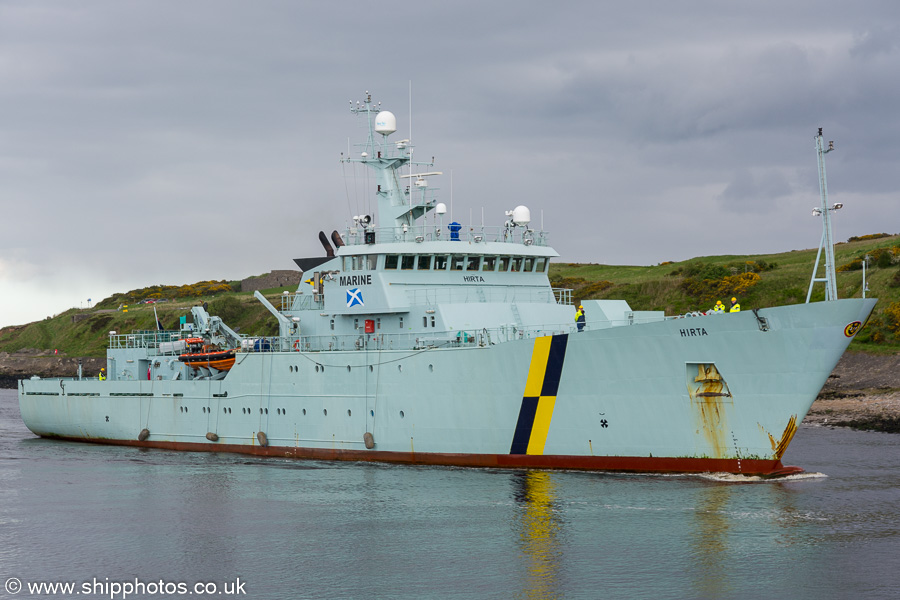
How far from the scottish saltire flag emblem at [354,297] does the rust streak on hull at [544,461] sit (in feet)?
13.8

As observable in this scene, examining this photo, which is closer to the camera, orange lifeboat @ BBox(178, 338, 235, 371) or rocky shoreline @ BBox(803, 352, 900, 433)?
orange lifeboat @ BBox(178, 338, 235, 371)

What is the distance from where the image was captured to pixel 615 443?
22.4 m

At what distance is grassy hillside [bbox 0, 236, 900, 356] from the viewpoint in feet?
158

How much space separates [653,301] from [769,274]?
22.9 ft

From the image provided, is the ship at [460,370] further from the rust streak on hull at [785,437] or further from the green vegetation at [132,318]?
the green vegetation at [132,318]

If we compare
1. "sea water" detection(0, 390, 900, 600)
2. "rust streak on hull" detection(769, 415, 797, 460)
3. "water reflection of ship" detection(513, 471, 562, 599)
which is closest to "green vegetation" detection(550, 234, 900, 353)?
"sea water" detection(0, 390, 900, 600)

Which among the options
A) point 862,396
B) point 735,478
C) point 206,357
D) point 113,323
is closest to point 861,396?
point 862,396

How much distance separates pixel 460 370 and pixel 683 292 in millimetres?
35408

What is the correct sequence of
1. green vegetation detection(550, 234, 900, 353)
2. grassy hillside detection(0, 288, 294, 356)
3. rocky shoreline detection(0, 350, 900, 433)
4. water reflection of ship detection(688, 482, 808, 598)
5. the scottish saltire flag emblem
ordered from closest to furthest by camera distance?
water reflection of ship detection(688, 482, 808, 598)
the scottish saltire flag emblem
rocky shoreline detection(0, 350, 900, 433)
green vegetation detection(550, 234, 900, 353)
grassy hillside detection(0, 288, 294, 356)

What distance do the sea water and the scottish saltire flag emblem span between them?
4709 mm

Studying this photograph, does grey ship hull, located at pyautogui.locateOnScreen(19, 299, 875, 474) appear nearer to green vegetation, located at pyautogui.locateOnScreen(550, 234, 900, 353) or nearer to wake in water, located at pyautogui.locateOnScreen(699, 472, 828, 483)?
wake in water, located at pyautogui.locateOnScreen(699, 472, 828, 483)

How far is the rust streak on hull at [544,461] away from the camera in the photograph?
2145cm

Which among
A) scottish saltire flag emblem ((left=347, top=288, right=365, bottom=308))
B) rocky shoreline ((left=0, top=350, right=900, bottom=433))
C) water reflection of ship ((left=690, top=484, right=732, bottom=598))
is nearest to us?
water reflection of ship ((left=690, top=484, right=732, bottom=598))

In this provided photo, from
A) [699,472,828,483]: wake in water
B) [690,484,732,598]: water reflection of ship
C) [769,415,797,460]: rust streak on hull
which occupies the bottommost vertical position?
[690,484,732,598]: water reflection of ship
